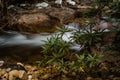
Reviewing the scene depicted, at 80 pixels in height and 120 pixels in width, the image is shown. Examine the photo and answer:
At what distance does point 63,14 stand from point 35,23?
1.06 meters

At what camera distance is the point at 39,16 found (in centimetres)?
728

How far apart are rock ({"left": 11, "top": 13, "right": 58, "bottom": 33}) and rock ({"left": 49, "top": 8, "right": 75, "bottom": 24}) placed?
249 millimetres

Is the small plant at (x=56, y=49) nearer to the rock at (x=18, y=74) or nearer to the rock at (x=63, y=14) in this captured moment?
the rock at (x=18, y=74)

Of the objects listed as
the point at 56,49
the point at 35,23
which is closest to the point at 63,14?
the point at 35,23

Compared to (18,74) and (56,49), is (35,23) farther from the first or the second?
→ (56,49)

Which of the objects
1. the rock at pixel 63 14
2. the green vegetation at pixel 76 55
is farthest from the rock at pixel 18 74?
the rock at pixel 63 14

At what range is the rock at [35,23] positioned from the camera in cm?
688

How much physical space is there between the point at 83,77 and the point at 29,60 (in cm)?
126

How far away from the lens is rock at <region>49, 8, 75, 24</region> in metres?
7.50

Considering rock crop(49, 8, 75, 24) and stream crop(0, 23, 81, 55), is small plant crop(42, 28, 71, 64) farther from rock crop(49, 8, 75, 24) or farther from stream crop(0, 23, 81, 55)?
rock crop(49, 8, 75, 24)

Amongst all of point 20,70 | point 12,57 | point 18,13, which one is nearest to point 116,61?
point 20,70

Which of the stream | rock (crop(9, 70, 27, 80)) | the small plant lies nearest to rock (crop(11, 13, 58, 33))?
the stream

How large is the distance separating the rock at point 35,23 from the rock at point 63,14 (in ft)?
0.82

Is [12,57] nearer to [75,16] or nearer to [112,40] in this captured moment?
[112,40]
